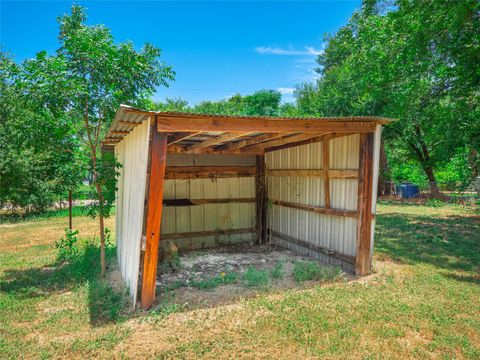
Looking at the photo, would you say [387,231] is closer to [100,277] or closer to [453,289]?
[453,289]

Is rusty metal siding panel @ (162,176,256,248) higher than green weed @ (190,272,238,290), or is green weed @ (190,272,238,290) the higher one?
rusty metal siding panel @ (162,176,256,248)

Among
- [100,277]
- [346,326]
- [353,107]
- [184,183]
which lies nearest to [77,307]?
[100,277]

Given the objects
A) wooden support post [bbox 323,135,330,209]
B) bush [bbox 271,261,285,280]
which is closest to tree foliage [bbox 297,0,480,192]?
wooden support post [bbox 323,135,330,209]

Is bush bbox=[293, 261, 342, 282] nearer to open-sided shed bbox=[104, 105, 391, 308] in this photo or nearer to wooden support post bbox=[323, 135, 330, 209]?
A: open-sided shed bbox=[104, 105, 391, 308]

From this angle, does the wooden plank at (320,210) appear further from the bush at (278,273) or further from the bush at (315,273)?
the bush at (278,273)

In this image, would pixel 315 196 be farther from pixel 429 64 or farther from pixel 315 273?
pixel 429 64

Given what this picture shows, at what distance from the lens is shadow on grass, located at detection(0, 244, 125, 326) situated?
3.83 metres

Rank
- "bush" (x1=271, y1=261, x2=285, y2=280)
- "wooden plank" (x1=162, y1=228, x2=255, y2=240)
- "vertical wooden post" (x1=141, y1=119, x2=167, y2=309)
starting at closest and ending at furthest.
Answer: "vertical wooden post" (x1=141, y1=119, x2=167, y2=309)
"bush" (x1=271, y1=261, x2=285, y2=280)
"wooden plank" (x1=162, y1=228, x2=255, y2=240)

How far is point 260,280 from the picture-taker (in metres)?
4.70

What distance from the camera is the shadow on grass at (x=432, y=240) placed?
5.75m

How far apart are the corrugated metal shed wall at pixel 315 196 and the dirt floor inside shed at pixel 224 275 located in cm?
42

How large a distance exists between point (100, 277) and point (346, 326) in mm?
3831

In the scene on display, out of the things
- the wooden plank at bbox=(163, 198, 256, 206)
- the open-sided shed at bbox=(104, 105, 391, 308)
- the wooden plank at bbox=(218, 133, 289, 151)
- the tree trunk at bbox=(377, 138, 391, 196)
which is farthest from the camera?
the tree trunk at bbox=(377, 138, 391, 196)

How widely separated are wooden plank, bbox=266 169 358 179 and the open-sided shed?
23mm
